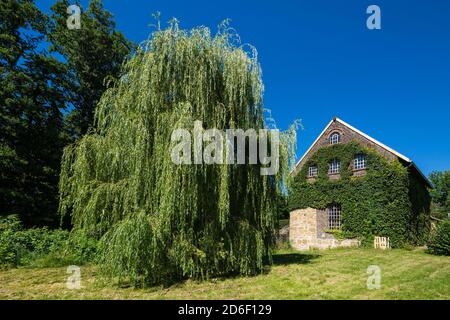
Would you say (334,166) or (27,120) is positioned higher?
(27,120)

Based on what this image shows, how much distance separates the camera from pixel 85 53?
21.2 m

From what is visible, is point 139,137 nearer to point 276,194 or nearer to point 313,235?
point 276,194

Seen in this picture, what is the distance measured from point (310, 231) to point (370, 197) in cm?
430

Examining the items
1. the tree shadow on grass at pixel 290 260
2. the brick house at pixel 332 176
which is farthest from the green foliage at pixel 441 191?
the tree shadow on grass at pixel 290 260

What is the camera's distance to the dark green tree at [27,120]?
1695 cm

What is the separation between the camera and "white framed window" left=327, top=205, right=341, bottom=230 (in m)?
20.1

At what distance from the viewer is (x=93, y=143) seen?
27.9 ft

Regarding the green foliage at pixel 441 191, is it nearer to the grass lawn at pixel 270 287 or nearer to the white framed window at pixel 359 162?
the white framed window at pixel 359 162

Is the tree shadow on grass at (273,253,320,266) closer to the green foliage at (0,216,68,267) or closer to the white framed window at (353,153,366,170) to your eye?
the green foliage at (0,216,68,267)

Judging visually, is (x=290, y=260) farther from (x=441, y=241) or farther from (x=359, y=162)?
(x=359, y=162)

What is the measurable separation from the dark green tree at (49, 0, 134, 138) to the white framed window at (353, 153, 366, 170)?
1614cm

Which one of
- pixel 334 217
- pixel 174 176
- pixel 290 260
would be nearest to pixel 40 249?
pixel 174 176
